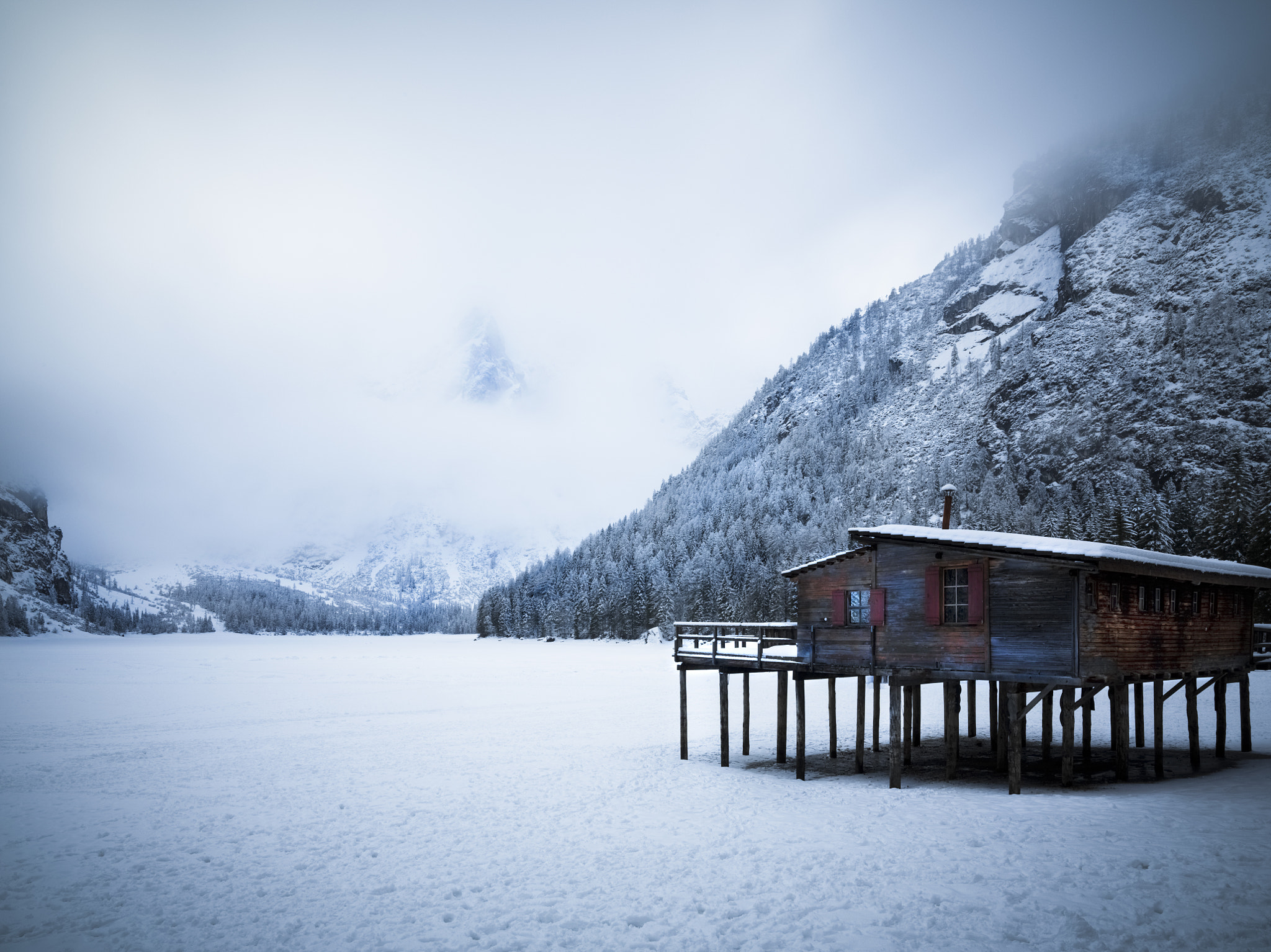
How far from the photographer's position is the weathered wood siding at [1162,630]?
21.8m

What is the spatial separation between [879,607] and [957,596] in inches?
103

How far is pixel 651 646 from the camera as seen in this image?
401 ft

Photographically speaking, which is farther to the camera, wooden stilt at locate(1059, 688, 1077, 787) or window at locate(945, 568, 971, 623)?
window at locate(945, 568, 971, 623)

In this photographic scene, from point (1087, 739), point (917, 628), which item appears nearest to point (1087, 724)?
point (1087, 739)

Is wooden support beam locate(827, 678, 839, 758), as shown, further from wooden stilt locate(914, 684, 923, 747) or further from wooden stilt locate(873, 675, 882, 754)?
wooden stilt locate(914, 684, 923, 747)

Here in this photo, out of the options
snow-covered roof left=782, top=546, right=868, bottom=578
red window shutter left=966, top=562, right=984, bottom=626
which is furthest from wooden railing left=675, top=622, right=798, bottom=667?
red window shutter left=966, top=562, right=984, bottom=626

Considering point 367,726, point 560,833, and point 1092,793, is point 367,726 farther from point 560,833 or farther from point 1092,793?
point 1092,793

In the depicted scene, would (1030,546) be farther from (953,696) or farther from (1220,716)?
(1220,716)

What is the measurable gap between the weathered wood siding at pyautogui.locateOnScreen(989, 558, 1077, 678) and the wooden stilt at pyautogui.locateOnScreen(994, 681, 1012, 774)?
122 inches

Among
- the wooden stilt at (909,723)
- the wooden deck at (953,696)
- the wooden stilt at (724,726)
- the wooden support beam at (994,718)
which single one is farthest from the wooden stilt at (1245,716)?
the wooden stilt at (724,726)

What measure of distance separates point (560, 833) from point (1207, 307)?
184813 millimetres

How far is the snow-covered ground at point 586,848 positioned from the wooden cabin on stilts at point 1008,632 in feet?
7.68

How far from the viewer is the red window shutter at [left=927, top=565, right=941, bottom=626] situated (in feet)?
77.0

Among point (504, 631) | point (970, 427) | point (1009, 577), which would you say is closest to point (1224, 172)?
point (970, 427)
